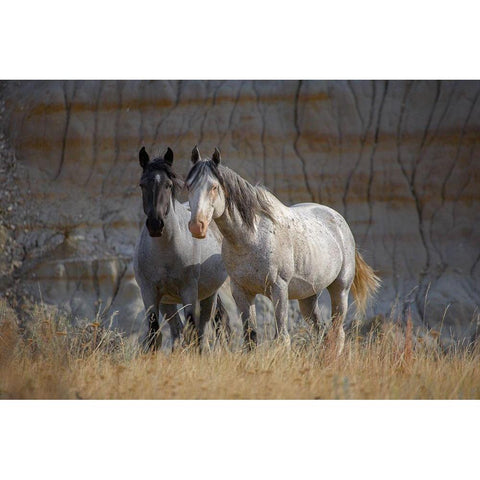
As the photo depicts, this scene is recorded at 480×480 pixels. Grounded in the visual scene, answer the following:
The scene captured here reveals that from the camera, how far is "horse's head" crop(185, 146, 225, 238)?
19.1 ft

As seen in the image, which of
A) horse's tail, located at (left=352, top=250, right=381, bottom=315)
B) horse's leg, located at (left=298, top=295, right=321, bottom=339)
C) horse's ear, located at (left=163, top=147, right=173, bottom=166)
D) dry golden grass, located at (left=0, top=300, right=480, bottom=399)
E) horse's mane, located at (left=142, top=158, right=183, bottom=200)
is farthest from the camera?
horse's tail, located at (left=352, top=250, right=381, bottom=315)

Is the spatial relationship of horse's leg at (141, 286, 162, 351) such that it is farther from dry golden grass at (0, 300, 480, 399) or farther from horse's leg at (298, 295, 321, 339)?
horse's leg at (298, 295, 321, 339)

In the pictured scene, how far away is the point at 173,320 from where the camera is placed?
7145 millimetres

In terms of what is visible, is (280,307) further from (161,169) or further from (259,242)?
(161,169)

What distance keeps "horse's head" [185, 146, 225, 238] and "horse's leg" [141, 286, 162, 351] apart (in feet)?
3.15

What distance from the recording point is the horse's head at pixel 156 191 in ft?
20.8

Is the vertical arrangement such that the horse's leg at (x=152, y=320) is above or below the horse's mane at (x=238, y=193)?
below

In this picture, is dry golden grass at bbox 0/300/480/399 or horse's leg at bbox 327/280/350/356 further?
horse's leg at bbox 327/280/350/356

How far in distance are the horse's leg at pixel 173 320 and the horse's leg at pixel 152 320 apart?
0.25m

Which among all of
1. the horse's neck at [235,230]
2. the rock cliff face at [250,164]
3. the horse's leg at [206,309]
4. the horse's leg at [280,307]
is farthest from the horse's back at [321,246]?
the rock cliff face at [250,164]

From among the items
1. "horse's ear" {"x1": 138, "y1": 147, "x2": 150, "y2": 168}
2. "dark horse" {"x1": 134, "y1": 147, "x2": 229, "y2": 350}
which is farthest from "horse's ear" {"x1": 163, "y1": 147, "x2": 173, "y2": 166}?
"horse's ear" {"x1": 138, "y1": 147, "x2": 150, "y2": 168}

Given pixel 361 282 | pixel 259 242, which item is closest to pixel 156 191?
pixel 259 242

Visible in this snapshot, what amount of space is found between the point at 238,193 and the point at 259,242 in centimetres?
39

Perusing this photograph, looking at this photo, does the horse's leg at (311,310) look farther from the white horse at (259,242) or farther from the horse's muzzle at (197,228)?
the horse's muzzle at (197,228)
